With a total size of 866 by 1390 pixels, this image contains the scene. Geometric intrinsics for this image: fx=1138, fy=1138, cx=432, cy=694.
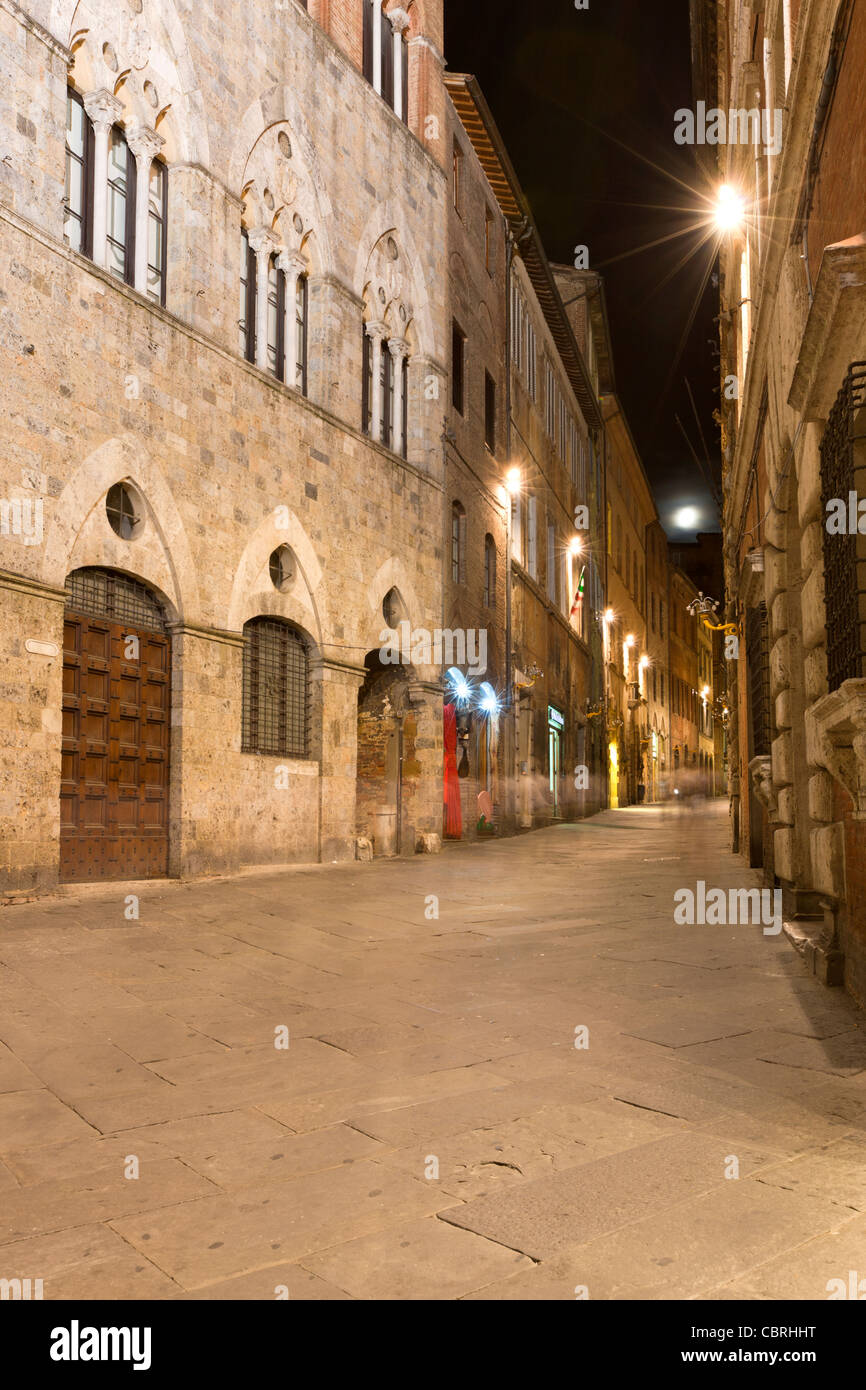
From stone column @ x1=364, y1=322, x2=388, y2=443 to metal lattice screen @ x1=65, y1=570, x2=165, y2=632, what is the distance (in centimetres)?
652

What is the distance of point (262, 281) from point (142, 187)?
2404 mm

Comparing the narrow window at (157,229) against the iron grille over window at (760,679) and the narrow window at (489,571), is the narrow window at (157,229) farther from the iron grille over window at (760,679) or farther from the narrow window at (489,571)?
the narrow window at (489,571)

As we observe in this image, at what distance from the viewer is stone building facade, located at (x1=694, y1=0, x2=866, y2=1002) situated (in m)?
4.94

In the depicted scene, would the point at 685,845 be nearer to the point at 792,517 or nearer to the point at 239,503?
the point at 239,503

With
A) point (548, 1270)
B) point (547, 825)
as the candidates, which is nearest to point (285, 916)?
point (548, 1270)

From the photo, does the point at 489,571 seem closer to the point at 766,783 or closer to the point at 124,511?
the point at 124,511

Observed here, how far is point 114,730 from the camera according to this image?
1168cm

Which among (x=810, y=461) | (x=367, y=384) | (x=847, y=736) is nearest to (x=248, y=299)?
(x=367, y=384)

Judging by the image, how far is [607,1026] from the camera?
5812mm

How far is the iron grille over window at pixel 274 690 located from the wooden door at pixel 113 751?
1736 mm

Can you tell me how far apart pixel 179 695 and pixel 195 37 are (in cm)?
761

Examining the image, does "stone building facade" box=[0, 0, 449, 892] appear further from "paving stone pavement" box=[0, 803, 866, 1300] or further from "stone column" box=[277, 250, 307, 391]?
"paving stone pavement" box=[0, 803, 866, 1300]

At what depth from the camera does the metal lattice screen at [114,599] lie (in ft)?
37.3

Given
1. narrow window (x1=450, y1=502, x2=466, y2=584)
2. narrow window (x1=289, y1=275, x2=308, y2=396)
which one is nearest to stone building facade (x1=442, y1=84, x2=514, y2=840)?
narrow window (x1=450, y1=502, x2=466, y2=584)
